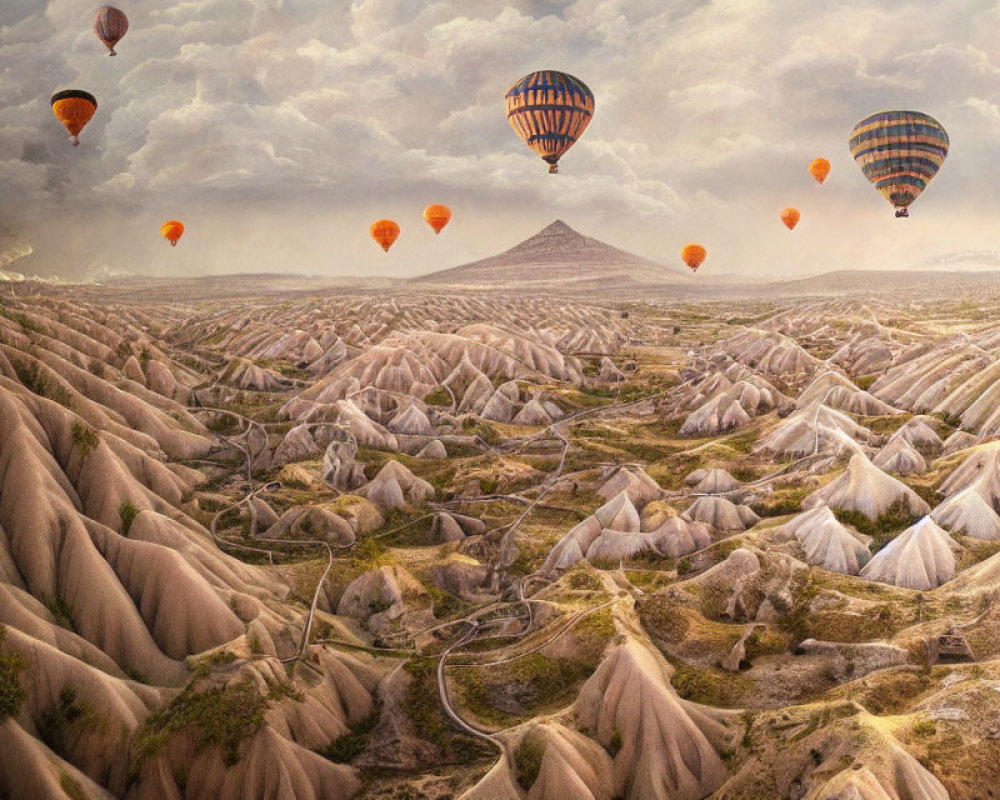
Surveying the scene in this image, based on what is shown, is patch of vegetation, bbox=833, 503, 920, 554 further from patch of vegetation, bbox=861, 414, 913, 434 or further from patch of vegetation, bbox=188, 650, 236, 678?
patch of vegetation, bbox=188, 650, 236, 678

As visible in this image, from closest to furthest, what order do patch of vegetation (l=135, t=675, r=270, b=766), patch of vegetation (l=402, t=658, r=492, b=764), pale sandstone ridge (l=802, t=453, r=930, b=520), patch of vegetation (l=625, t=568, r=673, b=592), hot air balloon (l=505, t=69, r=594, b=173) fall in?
patch of vegetation (l=135, t=675, r=270, b=766) < patch of vegetation (l=402, t=658, r=492, b=764) < patch of vegetation (l=625, t=568, r=673, b=592) < pale sandstone ridge (l=802, t=453, r=930, b=520) < hot air balloon (l=505, t=69, r=594, b=173)

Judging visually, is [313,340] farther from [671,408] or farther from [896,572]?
[896,572]

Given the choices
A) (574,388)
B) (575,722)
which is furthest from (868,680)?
(574,388)

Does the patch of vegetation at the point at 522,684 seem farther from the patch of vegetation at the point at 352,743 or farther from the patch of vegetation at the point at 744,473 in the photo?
the patch of vegetation at the point at 744,473

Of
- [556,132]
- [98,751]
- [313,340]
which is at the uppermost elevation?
[556,132]

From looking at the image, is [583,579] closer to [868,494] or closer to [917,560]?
[917,560]

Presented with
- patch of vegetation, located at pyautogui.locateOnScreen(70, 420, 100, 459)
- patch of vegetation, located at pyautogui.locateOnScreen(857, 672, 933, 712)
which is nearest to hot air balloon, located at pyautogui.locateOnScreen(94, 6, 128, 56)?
patch of vegetation, located at pyautogui.locateOnScreen(70, 420, 100, 459)

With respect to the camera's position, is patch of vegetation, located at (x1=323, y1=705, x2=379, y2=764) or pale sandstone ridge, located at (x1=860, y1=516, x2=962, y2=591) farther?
pale sandstone ridge, located at (x1=860, y1=516, x2=962, y2=591)
